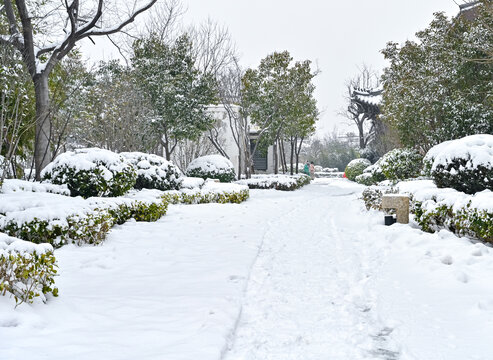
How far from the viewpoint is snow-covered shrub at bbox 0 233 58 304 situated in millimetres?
2805

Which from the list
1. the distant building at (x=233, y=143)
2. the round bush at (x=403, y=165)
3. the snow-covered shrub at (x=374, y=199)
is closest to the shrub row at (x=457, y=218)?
the snow-covered shrub at (x=374, y=199)

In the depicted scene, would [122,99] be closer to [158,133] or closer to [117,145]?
[117,145]

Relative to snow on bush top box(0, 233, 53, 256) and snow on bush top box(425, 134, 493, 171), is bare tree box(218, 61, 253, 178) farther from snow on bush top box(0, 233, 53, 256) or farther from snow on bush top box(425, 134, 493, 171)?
snow on bush top box(0, 233, 53, 256)

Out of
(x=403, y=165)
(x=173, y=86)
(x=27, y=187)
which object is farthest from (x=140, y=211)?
(x=173, y=86)

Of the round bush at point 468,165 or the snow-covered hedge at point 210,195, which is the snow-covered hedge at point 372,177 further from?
the round bush at point 468,165

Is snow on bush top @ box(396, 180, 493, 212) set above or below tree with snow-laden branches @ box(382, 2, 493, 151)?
below

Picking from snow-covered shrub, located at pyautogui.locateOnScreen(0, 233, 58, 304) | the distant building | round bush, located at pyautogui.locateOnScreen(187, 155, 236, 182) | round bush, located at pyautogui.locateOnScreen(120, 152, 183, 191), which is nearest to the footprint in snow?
snow-covered shrub, located at pyautogui.locateOnScreen(0, 233, 58, 304)

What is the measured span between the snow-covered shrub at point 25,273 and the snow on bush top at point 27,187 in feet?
10.8

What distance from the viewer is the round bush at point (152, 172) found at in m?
10.4

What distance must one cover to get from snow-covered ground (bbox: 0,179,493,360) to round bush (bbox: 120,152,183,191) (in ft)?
14.6

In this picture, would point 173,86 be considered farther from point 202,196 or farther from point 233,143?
point 233,143

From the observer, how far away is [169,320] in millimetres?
2936

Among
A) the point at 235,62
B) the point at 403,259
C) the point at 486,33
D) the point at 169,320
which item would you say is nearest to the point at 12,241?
the point at 169,320

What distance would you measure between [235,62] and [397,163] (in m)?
11.5
